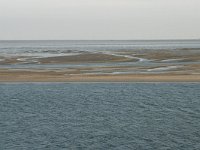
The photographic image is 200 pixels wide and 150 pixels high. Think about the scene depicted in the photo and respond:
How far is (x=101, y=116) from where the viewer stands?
3238 cm

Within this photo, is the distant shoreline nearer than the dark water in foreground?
No

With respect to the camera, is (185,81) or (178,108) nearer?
(178,108)

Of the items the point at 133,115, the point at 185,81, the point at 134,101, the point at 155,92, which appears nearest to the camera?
the point at 133,115

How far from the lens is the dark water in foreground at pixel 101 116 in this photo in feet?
83.1

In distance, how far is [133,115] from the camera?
3256 cm

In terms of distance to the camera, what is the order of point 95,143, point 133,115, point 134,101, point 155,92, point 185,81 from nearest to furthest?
1. point 95,143
2. point 133,115
3. point 134,101
4. point 155,92
5. point 185,81

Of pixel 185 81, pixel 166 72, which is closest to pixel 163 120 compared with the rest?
pixel 185 81

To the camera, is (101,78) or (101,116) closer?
(101,116)

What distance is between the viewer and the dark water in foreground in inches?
998

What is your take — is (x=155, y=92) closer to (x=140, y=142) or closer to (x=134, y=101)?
(x=134, y=101)

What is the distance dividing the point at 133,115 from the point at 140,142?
297 inches

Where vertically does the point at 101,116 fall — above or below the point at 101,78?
below

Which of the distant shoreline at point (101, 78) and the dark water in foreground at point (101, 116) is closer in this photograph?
the dark water in foreground at point (101, 116)

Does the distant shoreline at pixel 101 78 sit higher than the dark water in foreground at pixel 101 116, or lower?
higher
